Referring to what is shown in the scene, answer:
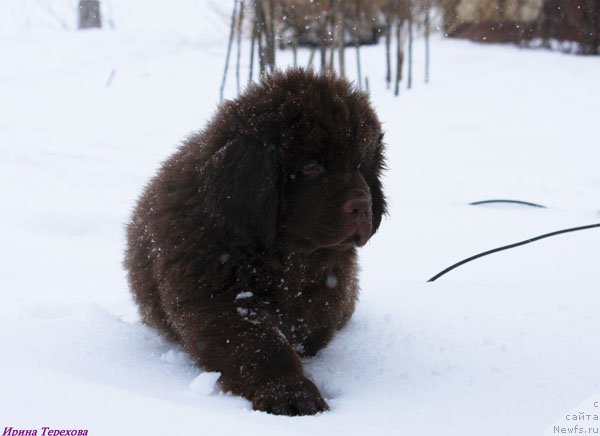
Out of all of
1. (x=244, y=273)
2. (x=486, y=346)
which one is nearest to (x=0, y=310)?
(x=244, y=273)

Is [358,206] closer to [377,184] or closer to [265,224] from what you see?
[265,224]

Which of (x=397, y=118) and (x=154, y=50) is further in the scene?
(x=154, y=50)

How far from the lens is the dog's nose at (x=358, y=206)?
2371mm

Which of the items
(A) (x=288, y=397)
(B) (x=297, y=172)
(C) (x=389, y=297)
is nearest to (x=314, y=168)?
(B) (x=297, y=172)

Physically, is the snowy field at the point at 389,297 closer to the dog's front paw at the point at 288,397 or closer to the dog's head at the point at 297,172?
the dog's front paw at the point at 288,397

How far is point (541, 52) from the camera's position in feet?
53.6

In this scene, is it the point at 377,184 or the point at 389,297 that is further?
the point at 389,297

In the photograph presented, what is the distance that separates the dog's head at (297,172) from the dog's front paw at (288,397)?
512mm

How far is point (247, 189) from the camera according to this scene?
8.02 feet

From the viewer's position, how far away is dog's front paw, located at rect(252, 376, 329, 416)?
2.15 m

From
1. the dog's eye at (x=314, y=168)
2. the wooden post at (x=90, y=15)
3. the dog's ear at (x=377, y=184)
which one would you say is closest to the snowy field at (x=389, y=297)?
the dog's ear at (x=377, y=184)

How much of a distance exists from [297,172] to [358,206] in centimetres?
27

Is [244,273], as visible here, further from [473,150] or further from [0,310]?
[473,150]

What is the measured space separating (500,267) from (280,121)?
1.99m
